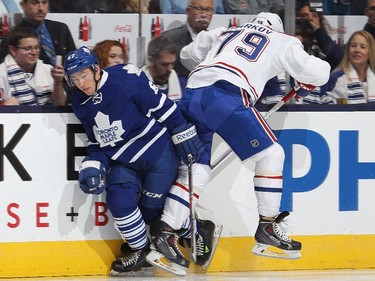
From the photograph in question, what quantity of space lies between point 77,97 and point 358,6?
1.46m

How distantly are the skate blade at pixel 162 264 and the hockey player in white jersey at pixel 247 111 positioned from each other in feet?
0.05

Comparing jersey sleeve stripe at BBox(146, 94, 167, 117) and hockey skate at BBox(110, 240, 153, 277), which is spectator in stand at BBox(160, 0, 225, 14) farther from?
hockey skate at BBox(110, 240, 153, 277)

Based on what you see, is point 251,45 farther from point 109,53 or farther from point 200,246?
point 200,246

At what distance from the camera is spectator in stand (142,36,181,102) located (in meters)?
5.08

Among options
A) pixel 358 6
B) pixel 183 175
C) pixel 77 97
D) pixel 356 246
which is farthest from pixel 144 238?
pixel 358 6

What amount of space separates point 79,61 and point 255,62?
A: 2.54 feet

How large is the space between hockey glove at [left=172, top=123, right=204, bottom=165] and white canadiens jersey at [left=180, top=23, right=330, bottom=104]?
208 millimetres

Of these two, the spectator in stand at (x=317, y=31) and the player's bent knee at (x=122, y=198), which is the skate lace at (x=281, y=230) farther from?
the spectator in stand at (x=317, y=31)

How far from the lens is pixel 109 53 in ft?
16.5

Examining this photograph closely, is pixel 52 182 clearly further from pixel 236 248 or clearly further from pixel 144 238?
pixel 236 248

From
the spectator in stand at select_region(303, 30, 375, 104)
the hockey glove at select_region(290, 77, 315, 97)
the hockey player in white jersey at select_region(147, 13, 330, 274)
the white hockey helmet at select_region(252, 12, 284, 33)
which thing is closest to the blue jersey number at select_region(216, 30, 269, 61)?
the hockey player in white jersey at select_region(147, 13, 330, 274)

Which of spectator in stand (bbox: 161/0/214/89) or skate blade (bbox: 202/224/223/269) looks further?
spectator in stand (bbox: 161/0/214/89)

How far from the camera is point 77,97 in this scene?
4.77 meters

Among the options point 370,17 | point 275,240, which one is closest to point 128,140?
point 275,240
